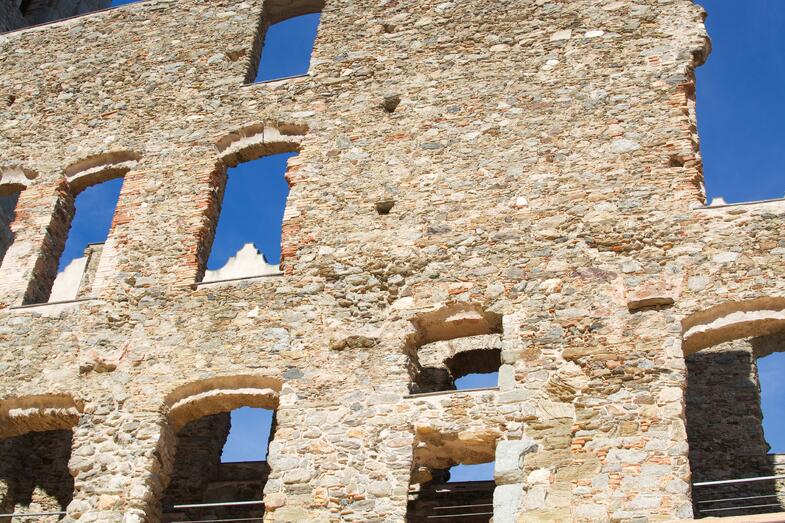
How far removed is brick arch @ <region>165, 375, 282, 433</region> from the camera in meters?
10.1

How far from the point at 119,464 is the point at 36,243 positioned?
3676mm

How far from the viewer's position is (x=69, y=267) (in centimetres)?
1800

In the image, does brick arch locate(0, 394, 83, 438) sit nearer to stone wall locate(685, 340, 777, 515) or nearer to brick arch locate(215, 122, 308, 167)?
brick arch locate(215, 122, 308, 167)

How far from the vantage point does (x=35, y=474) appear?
1338cm

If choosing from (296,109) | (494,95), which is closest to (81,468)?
(296,109)

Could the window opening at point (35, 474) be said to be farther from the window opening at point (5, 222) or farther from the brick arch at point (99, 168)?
the window opening at point (5, 222)

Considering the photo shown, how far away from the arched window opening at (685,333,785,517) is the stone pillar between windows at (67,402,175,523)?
21.2 ft

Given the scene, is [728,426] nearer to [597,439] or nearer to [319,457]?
[597,439]

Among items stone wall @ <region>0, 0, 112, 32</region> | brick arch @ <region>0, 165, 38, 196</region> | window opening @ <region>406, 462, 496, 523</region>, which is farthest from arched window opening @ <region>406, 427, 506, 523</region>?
stone wall @ <region>0, 0, 112, 32</region>

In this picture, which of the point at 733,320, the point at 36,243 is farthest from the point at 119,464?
the point at 733,320

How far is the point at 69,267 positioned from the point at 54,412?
25.4ft

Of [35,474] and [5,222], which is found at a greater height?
[5,222]

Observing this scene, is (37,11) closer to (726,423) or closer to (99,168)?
(99,168)

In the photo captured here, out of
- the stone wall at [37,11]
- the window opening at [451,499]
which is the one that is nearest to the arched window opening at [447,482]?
the window opening at [451,499]
